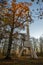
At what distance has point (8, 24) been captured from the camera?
132 ft

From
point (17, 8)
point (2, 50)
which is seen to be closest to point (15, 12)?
point (17, 8)

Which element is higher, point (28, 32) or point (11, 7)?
point (11, 7)

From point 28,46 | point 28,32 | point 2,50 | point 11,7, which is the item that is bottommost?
point 2,50

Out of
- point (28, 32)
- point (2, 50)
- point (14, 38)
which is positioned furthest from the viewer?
point (2, 50)

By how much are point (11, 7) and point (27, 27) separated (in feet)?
21.5


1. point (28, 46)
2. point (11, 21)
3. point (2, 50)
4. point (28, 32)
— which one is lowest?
point (2, 50)

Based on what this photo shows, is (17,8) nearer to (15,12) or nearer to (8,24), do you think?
(15,12)

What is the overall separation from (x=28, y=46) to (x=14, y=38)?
20.1 feet

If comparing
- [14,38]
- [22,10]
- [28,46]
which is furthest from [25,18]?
[28,46]

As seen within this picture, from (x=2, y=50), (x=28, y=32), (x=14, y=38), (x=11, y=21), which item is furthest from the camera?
(x=2, y=50)

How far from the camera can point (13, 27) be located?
1582 inches

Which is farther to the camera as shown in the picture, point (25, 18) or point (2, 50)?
point (2, 50)

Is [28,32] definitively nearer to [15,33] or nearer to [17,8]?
[15,33]

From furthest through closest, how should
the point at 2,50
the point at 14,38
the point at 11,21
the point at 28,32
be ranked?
the point at 2,50 → the point at 28,32 → the point at 14,38 → the point at 11,21
